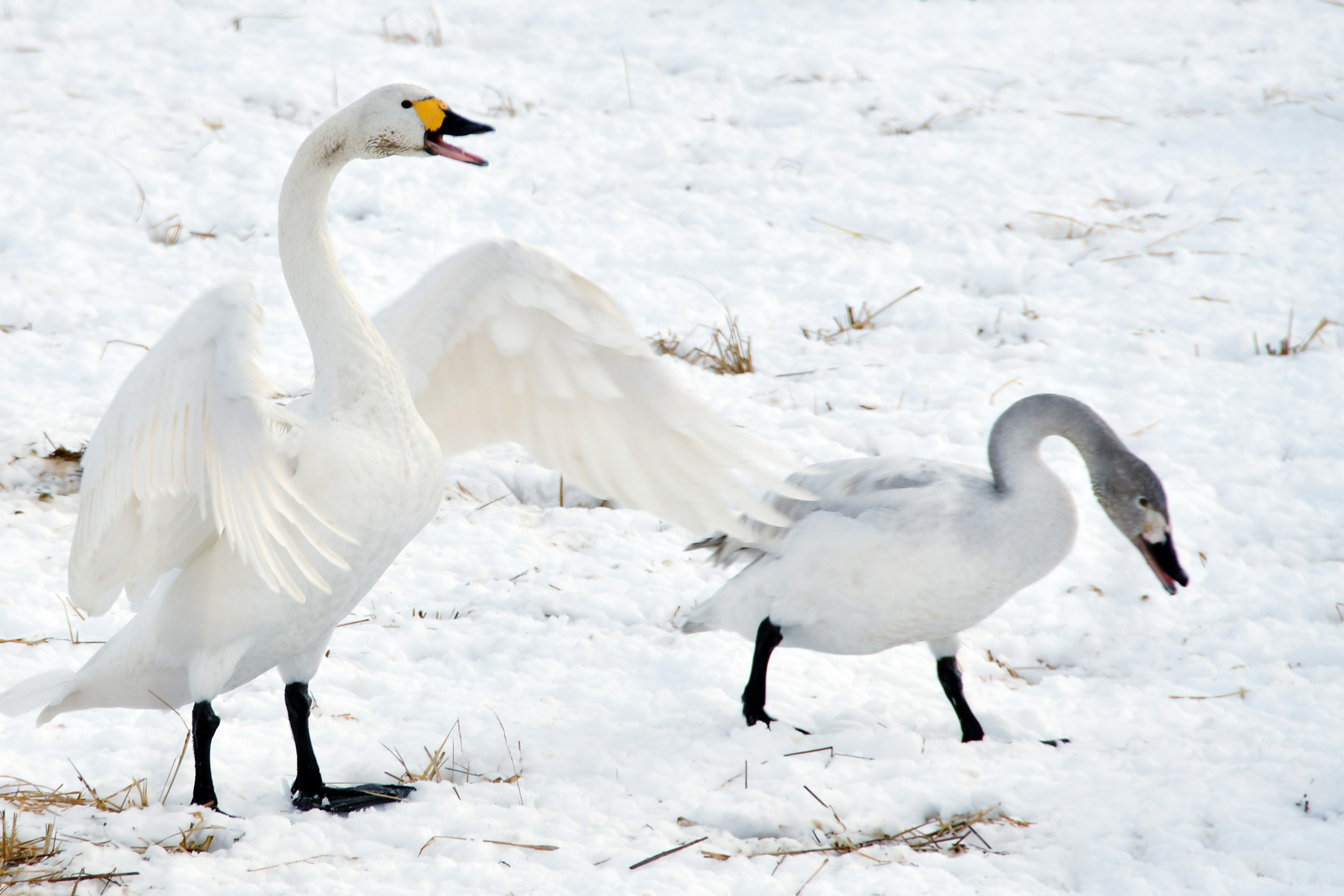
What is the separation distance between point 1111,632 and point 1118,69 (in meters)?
6.20

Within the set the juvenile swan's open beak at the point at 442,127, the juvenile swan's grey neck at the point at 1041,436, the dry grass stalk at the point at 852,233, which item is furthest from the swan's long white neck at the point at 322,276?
the dry grass stalk at the point at 852,233

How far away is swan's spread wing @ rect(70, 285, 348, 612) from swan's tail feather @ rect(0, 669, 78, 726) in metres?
0.44

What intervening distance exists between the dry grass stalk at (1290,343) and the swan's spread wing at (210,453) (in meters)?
4.99

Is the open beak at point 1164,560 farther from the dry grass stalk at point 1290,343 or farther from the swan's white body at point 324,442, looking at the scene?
the dry grass stalk at point 1290,343

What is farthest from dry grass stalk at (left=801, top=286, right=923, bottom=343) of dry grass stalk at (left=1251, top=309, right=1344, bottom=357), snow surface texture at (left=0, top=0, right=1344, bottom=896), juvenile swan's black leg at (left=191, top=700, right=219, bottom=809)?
juvenile swan's black leg at (left=191, top=700, right=219, bottom=809)

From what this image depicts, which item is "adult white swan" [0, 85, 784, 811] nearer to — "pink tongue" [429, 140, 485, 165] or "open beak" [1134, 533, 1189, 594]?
"pink tongue" [429, 140, 485, 165]

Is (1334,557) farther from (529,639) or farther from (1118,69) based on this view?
(1118,69)

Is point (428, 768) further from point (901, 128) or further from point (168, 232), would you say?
point (901, 128)

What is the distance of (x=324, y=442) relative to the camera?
278 cm

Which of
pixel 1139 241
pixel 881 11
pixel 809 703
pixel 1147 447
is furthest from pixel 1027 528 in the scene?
pixel 881 11

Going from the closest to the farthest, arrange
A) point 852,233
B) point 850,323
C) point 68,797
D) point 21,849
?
1. point 21,849
2. point 68,797
3. point 850,323
4. point 852,233

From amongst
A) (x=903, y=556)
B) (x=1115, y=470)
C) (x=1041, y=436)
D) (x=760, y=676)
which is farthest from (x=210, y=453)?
(x=1115, y=470)

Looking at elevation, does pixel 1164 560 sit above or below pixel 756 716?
above

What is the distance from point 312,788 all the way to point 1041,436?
2.42 meters
